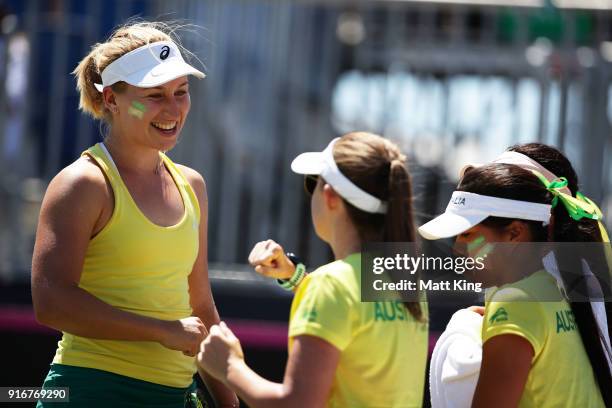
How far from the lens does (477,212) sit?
2549 millimetres

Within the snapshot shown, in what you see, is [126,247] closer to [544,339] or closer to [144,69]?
[144,69]

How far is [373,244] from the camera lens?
7.52 ft

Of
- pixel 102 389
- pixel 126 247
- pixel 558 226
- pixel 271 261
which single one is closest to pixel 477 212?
pixel 558 226

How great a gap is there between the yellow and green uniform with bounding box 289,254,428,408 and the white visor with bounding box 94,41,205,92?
2.73 ft

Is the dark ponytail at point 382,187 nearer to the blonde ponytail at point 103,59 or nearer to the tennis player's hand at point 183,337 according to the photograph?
the tennis player's hand at point 183,337

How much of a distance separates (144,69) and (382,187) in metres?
0.85

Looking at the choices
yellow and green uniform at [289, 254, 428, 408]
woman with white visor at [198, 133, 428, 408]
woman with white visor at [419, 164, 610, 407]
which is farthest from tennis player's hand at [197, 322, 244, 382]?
woman with white visor at [419, 164, 610, 407]

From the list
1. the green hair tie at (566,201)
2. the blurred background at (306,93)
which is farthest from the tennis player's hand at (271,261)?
the blurred background at (306,93)

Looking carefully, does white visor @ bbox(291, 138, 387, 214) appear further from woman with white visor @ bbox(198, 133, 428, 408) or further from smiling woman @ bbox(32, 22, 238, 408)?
smiling woman @ bbox(32, 22, 238, 408)

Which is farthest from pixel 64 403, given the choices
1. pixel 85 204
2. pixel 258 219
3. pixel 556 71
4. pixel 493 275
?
pixel 556 71

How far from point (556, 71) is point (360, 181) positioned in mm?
3421

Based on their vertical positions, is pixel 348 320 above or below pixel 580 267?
below

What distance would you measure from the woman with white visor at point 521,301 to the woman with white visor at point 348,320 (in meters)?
0.19

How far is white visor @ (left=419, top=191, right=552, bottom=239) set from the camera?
2520 millimetres
